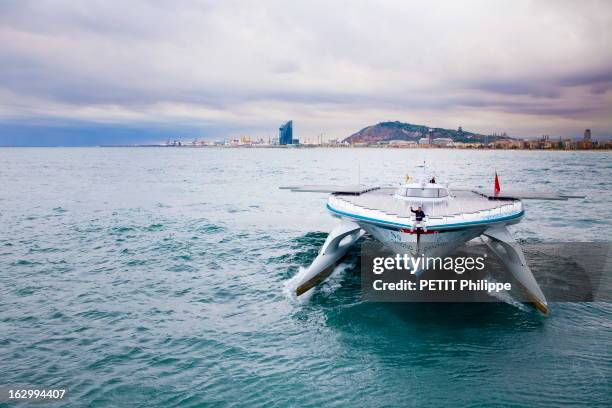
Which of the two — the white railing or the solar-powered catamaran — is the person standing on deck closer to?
the solar-powered catamaran

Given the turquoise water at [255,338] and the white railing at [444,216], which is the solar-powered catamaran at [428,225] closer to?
the white railing at [444,216]

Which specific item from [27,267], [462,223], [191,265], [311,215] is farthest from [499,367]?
[311,215]

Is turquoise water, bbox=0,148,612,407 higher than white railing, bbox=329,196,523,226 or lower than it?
lower

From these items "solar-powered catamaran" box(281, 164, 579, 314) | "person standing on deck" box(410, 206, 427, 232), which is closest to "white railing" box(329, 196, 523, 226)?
"solar-powered catamaran" box(281, 164, 579, 314)

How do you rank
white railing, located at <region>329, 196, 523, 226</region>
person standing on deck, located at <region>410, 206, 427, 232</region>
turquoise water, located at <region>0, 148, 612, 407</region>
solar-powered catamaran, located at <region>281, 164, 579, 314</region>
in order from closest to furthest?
turquoise water, located at <region>0, 148, 612, 407</region>, person standing on deck, located at <region>410, 206, 427, 232</region>, solar-powered catamaran, located at <region>281, 164, 579, 314</region>, white railing, located at <region>329, 196, 523, 226</region>

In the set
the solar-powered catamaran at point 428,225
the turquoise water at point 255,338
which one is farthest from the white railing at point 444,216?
the turquoise water at point 255,338

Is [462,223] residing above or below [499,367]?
above

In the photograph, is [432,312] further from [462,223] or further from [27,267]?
[27,267]

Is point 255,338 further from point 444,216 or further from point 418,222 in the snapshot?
point 444,216

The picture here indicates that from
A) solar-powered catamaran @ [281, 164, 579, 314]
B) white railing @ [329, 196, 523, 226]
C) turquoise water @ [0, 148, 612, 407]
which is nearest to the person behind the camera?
turquoise water @ [0, 148, 612, 407]

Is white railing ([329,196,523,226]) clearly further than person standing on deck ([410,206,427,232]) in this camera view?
Yes
